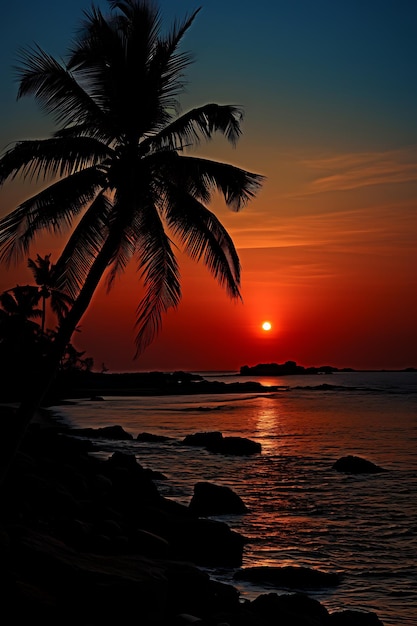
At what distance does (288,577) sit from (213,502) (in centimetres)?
601

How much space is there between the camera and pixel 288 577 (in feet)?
39.2

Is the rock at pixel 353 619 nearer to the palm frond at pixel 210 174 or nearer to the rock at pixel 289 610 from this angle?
the rock at pixel 289 610

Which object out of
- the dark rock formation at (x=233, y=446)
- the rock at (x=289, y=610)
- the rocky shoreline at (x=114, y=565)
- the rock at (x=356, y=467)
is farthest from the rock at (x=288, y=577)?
the dark rock formation at (x=233, y=446)

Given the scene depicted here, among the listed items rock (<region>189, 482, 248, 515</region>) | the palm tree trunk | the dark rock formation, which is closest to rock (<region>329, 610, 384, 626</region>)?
the palm tree trunk

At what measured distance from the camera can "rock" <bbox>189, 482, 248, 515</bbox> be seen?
17672mm

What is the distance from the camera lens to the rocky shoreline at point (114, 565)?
7527mm

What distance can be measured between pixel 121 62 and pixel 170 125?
1474 mm

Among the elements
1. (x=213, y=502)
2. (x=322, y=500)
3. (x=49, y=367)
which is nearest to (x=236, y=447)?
(x=322, y=500)

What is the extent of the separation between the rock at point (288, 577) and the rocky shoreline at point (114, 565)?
4 centimetres

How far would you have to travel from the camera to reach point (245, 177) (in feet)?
43.2

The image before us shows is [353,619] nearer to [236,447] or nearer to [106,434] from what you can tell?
[236,447]

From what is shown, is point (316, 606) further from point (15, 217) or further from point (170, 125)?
point (170, 125)

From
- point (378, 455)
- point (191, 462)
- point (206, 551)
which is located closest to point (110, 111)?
point (206, 551)

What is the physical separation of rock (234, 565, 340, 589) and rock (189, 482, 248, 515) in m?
5.39
